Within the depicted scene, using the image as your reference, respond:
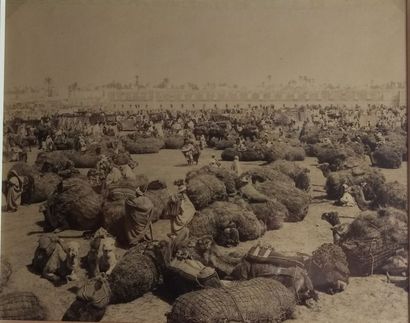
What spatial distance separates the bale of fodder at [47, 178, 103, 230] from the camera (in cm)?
417

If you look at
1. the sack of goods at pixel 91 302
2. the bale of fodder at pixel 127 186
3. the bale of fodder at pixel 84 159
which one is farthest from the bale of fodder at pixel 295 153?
the sack of goods at pixel 91 302

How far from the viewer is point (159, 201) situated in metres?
4.15

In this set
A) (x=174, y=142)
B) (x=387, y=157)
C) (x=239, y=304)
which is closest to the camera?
(x=239, y=304)

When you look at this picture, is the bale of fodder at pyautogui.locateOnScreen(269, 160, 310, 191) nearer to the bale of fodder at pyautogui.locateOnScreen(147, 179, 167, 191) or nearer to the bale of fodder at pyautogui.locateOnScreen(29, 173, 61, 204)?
the bale of fodder at pyautogui.locateOnScreen(147, 179, 167, 191)

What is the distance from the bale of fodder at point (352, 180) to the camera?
4.03 meters

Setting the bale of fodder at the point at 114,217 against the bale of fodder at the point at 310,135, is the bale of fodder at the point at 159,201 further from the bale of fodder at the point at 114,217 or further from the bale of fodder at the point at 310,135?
the bale of fodder at the point at 310,135

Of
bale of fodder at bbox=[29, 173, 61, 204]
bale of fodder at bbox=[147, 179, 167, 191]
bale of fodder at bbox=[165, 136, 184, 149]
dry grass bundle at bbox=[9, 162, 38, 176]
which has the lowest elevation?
bale of fodder at bbox=[29, 173, 61, 204]

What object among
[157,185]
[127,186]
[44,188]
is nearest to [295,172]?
[157,185]

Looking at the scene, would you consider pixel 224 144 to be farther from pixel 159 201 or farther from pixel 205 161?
pixel 159 201

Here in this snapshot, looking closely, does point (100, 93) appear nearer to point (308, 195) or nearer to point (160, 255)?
point (160, 255)

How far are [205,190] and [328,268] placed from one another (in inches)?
44.9

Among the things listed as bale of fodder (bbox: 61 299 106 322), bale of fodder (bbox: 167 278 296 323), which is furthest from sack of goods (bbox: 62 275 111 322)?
bale of fodder (bbox: 167 278 296 323)

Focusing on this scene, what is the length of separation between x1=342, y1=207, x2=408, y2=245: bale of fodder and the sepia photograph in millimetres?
11

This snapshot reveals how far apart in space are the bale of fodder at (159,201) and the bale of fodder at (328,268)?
1235mm
